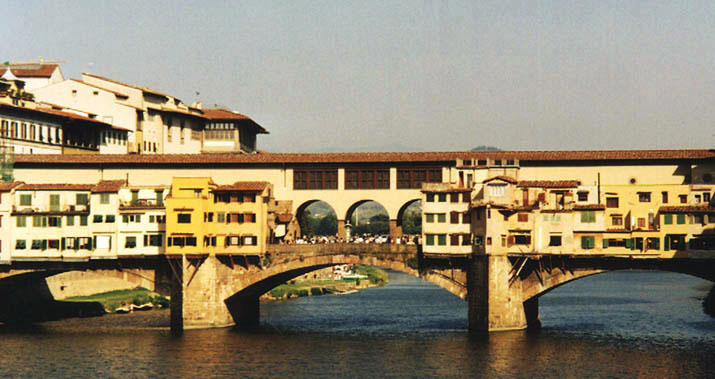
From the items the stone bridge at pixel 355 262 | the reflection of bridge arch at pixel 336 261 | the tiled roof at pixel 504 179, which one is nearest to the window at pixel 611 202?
the stone bridge at pixel 355 262

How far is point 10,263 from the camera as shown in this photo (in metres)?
99.5

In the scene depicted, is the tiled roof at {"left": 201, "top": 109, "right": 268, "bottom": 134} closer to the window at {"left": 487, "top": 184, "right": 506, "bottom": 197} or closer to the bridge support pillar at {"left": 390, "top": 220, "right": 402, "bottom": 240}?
the bridge support pillar at {"left": 390, "top": 220, "right": 402, "bottom": 240}

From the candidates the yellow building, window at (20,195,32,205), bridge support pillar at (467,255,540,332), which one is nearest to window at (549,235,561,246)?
bridge support pillar at (467,255,540,332)

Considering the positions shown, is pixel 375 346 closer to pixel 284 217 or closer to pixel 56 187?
pixel 284 217

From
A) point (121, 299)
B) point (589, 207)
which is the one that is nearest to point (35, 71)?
point (121, 299)

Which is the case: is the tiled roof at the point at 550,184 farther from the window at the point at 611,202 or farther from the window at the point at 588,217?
the window at the point at 611,202

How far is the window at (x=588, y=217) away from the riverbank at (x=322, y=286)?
59472 mm

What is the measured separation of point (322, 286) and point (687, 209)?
271 feet

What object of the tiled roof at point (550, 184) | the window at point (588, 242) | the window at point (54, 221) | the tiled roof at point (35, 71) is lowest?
the window at point (588, 242)

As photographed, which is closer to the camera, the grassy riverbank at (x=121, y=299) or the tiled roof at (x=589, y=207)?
the tiled roof at (x=589, y=207)

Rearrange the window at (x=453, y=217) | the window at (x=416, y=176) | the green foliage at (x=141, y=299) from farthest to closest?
1. the green foliage at (x=141, y=299)
2. the window at (x=416, y=176)
3. the window at (x=453, y=217)

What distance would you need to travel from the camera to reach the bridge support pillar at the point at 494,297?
9038 cm

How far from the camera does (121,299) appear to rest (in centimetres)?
12250

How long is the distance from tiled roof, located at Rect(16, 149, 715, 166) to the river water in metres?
16.9
